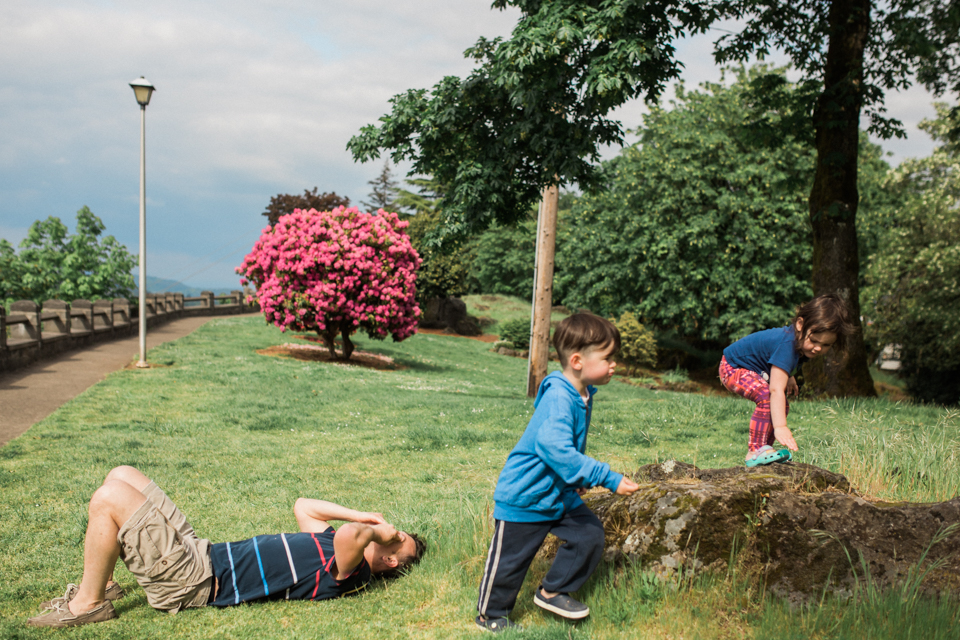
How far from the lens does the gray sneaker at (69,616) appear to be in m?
3.12

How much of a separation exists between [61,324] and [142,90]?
219 inches

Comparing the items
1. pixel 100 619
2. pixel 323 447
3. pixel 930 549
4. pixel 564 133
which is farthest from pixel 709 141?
pixel 100 619

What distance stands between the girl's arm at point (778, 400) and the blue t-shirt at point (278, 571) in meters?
2.76

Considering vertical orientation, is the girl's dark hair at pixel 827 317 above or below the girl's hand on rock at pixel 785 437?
above

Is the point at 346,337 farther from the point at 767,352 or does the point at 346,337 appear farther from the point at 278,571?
the point at 278,571

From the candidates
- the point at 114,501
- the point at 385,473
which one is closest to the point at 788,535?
the point at 114,501

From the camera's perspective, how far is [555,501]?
116 inches

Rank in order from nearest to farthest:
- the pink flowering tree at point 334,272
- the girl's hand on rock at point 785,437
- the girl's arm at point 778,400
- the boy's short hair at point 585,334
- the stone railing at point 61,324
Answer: the boy's short hair at point 585,334 < the girl's hand on rock at point 785,437 < the girl's arm at point 778,400 < the stone railing at point 61,324 < the pink flowering tree at point 334,272

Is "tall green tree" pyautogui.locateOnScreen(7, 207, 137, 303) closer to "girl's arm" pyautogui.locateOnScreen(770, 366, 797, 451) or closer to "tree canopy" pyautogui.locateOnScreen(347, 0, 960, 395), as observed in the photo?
"tree canopy" pyautogui.locateOnScreen(347, 0, 960, 395)

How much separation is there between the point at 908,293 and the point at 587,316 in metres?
21.0

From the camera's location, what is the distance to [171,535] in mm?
3303

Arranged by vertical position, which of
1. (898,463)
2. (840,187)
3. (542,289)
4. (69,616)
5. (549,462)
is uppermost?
(840,187)

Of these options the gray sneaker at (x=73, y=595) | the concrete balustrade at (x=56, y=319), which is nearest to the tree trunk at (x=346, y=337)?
the concrete balustrade at (x=56, y=319)

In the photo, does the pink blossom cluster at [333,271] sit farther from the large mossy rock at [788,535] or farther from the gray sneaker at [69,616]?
the large mossy rock at [788,535]
